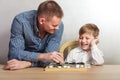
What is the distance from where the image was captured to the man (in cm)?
188

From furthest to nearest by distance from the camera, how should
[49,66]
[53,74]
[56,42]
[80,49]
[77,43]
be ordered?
1. [77,43]
2. [80,49]
3. [56,42]
4. [49,66]
5. [53,74]

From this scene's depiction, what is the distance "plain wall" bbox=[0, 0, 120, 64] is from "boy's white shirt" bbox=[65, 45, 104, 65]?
18.8 inches

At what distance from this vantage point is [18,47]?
1957 millimetres

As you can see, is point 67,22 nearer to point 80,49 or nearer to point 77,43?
point 77,43

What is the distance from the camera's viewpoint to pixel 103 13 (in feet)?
8.88

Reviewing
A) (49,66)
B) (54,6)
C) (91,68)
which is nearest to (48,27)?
(54,6)

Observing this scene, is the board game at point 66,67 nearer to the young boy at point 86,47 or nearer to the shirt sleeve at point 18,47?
the shirt sleeve at point 18,47

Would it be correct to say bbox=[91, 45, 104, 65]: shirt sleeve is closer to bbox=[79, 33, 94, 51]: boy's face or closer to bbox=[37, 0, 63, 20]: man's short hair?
bbox=[79, 33, 94, 51]: boy's face

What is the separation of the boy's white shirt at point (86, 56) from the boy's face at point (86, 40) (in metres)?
0.04

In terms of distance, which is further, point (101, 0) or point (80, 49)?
point (101, 0)

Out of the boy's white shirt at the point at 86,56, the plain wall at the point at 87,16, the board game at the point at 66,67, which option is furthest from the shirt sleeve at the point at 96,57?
the plain wall at the point at 87,16

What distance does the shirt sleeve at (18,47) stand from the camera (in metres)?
1.93

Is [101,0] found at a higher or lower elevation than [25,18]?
higher

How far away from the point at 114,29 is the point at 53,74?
48.3 inches
